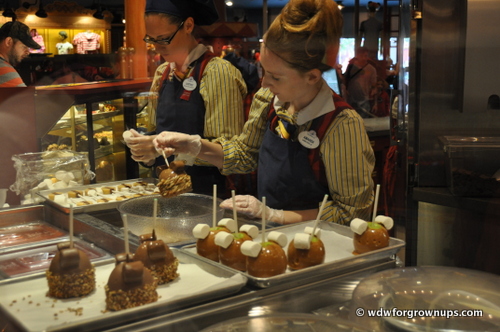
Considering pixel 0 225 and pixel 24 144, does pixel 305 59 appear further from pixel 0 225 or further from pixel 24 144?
pixel 0 225

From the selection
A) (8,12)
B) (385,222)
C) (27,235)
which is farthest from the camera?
(27,235)

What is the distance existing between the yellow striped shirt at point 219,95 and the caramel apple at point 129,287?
0.81 metres

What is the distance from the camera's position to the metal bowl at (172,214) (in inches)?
57.0

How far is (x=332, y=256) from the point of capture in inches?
53.1

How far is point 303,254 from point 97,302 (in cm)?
→ 43

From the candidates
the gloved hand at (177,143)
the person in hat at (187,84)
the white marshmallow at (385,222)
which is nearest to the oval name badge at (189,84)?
the person in hat at (187,84)

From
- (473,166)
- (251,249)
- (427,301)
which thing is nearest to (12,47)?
(251,249)

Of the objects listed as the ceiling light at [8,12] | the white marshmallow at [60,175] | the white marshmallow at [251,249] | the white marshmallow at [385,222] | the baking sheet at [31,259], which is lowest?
the baking sheet at [31,259]

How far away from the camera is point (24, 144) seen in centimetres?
169

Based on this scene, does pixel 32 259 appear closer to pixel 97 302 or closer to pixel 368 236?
pixel 97 302

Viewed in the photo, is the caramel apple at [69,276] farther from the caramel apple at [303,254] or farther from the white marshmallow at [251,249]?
the caramel apple at [303,254]

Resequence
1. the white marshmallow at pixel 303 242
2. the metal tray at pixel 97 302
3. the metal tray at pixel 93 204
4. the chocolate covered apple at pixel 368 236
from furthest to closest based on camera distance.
Result: the metal tray at pixel 93 204 < the chocolate covered apple at pixel 368 236 < the white marshmallow at pixel 303 242 < the metal tray at pixel 97 302

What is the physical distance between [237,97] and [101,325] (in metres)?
1.05

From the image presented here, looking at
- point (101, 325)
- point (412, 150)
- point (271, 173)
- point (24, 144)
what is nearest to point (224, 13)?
point (271, 173)
